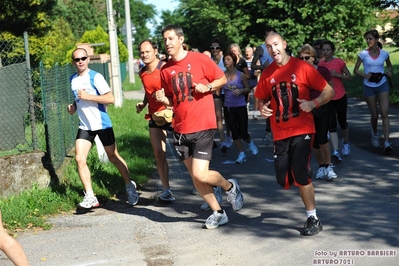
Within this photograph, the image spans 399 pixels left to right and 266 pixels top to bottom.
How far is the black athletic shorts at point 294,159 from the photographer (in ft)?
22.6

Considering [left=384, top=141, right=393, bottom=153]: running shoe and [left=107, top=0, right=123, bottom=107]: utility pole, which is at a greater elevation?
[left=107, top=0, right=123, bottom=107]: utility pole

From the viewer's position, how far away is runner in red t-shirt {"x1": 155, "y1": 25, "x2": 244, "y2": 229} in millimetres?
7348

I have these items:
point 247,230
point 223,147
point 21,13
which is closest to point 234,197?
point 247,230

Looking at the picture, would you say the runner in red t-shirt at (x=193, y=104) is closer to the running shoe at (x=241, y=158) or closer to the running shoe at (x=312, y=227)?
the running shoe at (x=312, y=227)

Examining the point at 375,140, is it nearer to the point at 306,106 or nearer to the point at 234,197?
the point at 234,197

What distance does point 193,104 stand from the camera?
24.1 feet

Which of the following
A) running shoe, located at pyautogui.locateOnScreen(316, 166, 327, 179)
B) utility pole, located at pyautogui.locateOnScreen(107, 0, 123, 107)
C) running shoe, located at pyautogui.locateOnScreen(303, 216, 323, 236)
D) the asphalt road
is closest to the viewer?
the asphalt road

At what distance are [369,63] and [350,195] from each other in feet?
11.9

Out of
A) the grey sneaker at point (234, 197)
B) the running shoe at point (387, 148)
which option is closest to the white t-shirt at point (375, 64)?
the running shoe at point (387, 148)

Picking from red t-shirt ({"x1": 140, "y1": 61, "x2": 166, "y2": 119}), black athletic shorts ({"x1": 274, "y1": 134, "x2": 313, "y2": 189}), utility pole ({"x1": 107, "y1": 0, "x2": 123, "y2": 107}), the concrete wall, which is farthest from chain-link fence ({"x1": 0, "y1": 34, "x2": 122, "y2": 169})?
utility pole ({"x1": 107, "y1": 0, "x2": 123, "y2": 107})

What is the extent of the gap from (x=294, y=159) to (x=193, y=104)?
1180mm

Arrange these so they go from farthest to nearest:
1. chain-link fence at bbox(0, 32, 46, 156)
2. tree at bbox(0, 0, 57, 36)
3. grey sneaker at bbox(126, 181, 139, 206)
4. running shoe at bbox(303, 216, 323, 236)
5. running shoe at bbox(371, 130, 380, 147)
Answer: tree at bbox(0, 0, 57, 36) < running shoe at bbox(371, 130, 380, 147) < chain-link fence at bbox(0, 32, 46, 156) < grey sneaker at bbox(126, 181, 139, 206) < running shoe at bbox(303, 216, 323, 236)

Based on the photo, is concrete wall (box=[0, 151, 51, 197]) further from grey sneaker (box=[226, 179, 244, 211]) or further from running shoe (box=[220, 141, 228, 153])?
running shoe (box=[220, 141, 228, 153])

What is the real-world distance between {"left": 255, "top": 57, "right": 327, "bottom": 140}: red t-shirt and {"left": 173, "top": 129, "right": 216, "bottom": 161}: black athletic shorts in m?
0.73
